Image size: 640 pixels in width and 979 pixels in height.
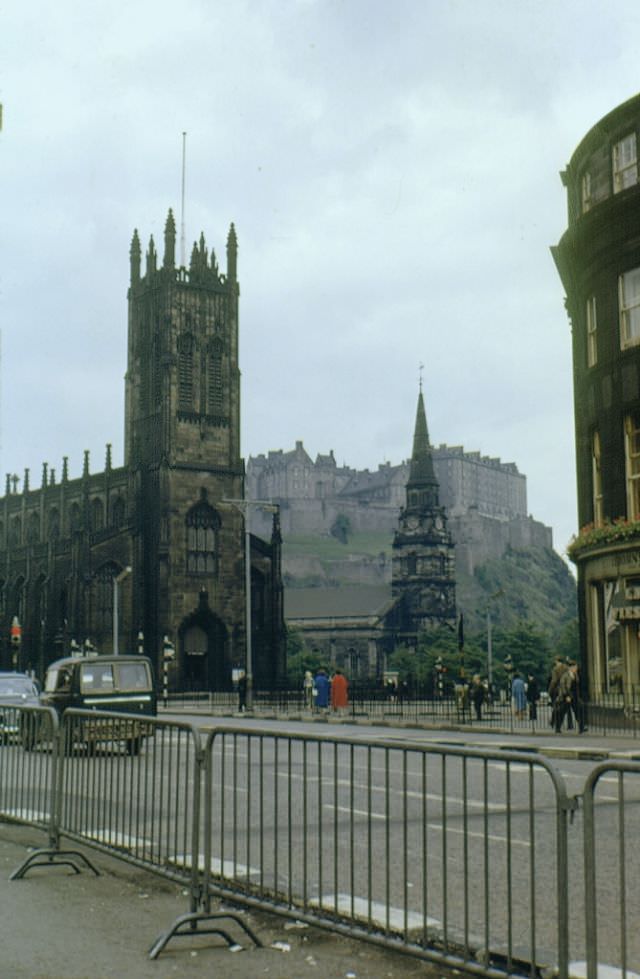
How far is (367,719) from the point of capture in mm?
36875

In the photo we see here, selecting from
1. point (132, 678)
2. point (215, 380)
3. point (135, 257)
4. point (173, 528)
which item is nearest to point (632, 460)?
point (132, 678)

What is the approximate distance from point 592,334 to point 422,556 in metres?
121


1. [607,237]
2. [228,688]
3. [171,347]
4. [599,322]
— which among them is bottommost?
[228,688]

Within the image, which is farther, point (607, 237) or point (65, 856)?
point (607, 237)

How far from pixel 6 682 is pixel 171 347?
6147cm

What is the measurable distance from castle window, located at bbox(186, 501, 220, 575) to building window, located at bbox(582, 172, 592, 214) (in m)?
53.7

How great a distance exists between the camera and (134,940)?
22.2 feet

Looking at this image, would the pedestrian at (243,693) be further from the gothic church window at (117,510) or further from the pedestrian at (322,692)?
the gothic church window at (117,510)

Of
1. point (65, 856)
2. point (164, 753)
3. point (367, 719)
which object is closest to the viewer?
point (164, 753)

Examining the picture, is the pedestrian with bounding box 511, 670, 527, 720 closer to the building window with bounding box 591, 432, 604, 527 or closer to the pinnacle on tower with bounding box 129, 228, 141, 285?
the building window with bounding box 591, 432, 604, 527

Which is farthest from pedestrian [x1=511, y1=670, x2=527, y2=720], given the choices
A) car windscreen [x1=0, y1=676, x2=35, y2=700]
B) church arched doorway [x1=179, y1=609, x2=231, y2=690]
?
church arched doorway [x1=179, y1=609, x2=231, y2=690]

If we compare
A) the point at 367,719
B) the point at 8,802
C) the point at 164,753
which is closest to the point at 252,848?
the point at 164,753

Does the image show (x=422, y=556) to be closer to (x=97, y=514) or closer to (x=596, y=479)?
(x=97, y=514)

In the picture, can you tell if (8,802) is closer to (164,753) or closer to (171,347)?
(164,753)
